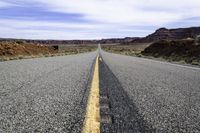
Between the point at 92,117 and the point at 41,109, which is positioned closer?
the point at 92,117

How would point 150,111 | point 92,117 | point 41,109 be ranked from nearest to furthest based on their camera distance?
point 92,117, point 41,109, point 150,111

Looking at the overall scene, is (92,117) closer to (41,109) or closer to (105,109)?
(105,109)

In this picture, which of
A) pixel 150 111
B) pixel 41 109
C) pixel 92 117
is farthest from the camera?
pixel 150 111

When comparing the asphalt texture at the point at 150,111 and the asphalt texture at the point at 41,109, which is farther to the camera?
the asphalt texture at the point at 150,111

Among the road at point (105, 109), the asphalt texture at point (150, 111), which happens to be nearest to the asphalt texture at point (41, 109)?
the road at point (105, 109)

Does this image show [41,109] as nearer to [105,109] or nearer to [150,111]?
[105,109]

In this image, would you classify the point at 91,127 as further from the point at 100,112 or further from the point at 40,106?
the point at 40,106

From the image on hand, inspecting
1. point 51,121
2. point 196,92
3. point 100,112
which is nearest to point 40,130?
point 51,121

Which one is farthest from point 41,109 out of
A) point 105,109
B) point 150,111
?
point 150,111

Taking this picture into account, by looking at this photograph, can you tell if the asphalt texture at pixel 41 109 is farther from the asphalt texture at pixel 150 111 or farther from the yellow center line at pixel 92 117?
the asphalt texture at pixel 150 111

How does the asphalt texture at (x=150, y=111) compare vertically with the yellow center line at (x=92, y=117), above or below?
below

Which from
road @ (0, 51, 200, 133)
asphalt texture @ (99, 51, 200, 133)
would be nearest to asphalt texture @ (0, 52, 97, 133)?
road @ (0, 51, 200, 133)

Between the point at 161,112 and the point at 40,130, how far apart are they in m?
2.11

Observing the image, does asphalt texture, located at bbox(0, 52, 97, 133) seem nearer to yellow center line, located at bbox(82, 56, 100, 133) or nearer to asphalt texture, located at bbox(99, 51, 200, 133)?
yellow center line, located at bbox(82, 56, 100, 133)
